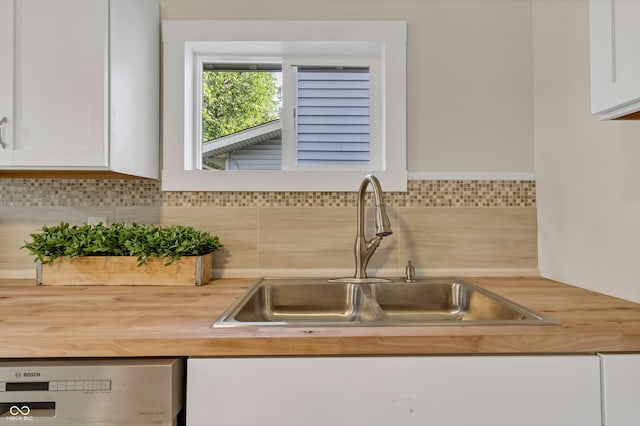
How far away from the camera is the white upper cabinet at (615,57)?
0.91 m

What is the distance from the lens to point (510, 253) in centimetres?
174

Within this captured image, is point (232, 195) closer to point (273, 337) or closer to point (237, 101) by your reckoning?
point (237, 101)

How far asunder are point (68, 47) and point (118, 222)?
691mm

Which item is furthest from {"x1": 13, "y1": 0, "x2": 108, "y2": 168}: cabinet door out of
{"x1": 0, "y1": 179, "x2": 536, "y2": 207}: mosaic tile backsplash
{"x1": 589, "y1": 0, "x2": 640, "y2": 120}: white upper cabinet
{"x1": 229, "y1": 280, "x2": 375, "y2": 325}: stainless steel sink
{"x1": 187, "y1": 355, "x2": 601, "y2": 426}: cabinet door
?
{"x1": 589, "y1": 0, "x2": 640, "y2": 120}: white upper cabinet

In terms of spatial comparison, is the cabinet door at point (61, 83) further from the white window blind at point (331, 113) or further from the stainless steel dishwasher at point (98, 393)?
the white window blind at point (331, 113)

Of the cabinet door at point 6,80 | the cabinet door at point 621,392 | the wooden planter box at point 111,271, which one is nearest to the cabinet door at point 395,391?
the cabinet door at point 621,392

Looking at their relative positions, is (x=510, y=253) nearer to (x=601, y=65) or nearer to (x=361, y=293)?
(x=361, y=293)

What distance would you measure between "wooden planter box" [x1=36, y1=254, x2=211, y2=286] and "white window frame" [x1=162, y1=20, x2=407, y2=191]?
0.36 meters

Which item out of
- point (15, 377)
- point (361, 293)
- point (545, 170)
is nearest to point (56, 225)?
point (15, 377)

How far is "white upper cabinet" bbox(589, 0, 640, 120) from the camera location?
91 centimetres

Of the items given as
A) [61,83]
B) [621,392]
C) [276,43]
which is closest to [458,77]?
[276,43]

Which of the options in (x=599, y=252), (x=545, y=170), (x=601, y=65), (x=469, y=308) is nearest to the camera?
(x=601, y=65)

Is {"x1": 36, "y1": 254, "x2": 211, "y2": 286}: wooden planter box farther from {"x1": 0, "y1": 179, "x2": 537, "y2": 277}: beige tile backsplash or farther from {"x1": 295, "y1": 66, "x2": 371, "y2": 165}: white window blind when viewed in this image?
{"x1": 295, "y1": 66, "x2": 371, "y2": 165}: white window blind

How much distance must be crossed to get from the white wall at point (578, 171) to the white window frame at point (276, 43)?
0.56 m
